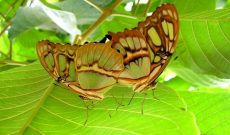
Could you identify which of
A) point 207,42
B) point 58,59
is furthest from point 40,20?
point 207,42

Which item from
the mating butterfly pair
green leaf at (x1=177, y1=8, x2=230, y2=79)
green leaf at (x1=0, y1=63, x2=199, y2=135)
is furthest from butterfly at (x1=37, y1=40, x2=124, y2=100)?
green leaf at (x1=177, y1=8, x2=230, y2=79)

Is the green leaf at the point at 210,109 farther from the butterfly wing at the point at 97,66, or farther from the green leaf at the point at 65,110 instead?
the butterfly wing at the point at 97,66

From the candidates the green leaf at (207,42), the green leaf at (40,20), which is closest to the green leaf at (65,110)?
the green leaf at (207,42)

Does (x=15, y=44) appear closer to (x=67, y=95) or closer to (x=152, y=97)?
(x=67, y=95)

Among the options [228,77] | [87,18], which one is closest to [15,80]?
[87,18]

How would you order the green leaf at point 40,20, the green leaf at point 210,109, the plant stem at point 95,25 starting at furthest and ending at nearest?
the green leaf at point 210,109, the plant stem at point 95,25, the green leaf at point 40,20

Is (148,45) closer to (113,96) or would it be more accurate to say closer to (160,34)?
(160,34)

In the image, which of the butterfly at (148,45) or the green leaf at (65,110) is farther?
the green leaf at (65,110)
